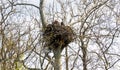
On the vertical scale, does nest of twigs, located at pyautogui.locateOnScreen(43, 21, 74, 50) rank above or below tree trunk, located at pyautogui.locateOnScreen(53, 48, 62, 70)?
above

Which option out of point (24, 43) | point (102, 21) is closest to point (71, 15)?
point (102, 21)

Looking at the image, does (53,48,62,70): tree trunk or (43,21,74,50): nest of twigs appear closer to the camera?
(43,21,74,50): nest of twigs

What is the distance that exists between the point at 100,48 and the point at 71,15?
1.56 meters

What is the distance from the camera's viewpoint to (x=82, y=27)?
11945mm

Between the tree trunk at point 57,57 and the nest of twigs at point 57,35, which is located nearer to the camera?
the nest of twigs at point 57,35

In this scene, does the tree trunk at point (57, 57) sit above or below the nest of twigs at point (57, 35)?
below

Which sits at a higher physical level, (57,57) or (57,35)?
(57,35)

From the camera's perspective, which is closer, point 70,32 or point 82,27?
point 70,32

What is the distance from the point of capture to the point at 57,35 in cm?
1099

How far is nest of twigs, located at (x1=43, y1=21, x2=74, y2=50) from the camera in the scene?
11.0m

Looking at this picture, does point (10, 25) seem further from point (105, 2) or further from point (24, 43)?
point (105, 2)

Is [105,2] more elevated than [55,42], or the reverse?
[105,2]

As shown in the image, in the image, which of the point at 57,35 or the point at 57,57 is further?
the point at 57,57

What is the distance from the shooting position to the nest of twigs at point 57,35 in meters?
11.0
